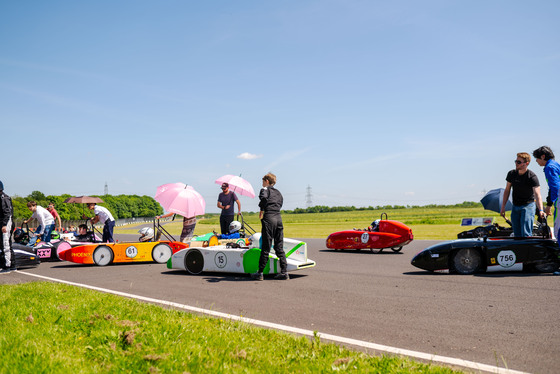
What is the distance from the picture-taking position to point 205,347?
355cm

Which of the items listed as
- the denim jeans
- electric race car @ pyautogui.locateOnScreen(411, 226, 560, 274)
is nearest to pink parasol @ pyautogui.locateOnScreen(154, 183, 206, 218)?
electric race car @ pyautogui.locateOnScreen(411, 226, 560, 274)

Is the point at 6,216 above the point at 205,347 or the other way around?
above

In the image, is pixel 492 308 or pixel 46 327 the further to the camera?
pixel 492 308

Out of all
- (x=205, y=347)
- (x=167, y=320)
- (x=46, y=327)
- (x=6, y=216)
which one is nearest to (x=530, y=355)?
(x=205, y=347)

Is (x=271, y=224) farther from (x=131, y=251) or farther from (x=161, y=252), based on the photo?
(x=131, y=251)

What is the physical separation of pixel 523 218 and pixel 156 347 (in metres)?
6.98

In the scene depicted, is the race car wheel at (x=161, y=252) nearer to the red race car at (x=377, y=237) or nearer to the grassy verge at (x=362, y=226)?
the red race car at (x=377, y=237)

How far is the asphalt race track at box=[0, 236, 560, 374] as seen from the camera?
3.85 metres

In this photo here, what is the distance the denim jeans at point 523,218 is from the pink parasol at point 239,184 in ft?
20.9

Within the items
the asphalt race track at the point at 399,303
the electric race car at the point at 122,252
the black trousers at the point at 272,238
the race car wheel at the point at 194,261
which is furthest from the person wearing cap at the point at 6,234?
the black trousers at the point at 272,238

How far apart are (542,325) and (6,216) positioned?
33.7 feet

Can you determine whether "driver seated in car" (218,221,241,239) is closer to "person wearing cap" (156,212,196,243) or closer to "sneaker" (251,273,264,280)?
"person wearing cap" (156,212,196,243)

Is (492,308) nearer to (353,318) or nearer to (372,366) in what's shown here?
(353,318)

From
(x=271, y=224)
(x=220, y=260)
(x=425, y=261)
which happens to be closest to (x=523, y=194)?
(x=425, y=261)
